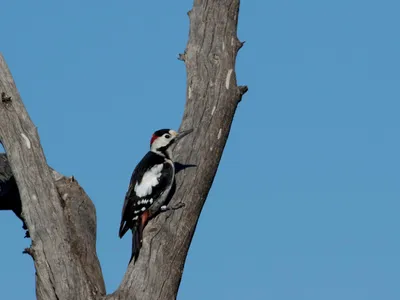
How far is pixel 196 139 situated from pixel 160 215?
0.81m

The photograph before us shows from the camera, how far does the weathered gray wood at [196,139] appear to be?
714 centimetres

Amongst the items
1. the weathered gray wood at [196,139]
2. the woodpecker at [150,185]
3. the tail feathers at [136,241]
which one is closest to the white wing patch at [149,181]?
the woodpecker at [150,185]

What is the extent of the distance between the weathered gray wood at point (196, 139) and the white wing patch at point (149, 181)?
0.71 feet

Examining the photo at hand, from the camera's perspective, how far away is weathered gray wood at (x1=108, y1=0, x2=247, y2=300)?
23.4 feet

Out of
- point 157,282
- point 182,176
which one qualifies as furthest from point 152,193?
point 157,282

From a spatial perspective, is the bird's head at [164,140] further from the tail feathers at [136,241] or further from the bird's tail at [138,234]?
the tail feathers at [136,241]

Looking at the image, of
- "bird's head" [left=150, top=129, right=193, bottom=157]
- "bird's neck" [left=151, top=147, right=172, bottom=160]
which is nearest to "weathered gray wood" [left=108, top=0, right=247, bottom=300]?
"bird's head" [left=150, top=129, right=193, bottom=157]

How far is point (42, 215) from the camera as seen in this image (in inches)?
279

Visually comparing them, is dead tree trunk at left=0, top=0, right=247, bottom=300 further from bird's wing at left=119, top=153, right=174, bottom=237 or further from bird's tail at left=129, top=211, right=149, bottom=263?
bird's wing at left=119, top=153, right=174, bottom=237

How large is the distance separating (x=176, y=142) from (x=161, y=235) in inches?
49.2

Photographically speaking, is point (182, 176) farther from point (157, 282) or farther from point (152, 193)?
point (157, 282)

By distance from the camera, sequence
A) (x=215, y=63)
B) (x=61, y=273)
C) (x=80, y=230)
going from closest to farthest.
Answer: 1. (x=61, y=273)
2. (x=80, y=230)
3. (x=215, y=63)

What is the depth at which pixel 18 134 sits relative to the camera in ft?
24.0

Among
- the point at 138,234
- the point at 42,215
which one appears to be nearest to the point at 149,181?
the point at 138,234
